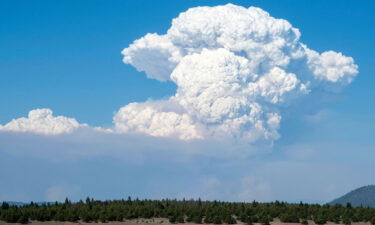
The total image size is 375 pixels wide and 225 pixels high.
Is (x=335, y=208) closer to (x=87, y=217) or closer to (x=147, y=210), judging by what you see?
(x=147, y=210)

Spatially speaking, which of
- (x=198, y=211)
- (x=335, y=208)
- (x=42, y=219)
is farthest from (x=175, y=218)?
(x=335, y=208)

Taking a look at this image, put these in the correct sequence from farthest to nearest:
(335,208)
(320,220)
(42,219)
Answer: (335,208) < (320,220) < (42,219)

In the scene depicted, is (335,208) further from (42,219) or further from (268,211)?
(42,219)

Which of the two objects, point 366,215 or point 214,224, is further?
point 366,215

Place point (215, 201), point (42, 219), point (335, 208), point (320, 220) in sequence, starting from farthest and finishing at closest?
point (215, 201), point (335, 208), point (320, 220), point (42, 219)

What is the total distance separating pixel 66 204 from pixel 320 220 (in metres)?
72.8

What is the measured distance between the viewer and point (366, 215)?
16850 centimetres

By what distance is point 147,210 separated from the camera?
6540 inches

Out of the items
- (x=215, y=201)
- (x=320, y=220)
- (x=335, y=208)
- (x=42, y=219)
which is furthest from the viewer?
(x=215, y=201)

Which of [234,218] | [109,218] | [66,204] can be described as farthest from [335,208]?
[66,204]

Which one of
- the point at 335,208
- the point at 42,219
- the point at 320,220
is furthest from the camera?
the point at 335,208

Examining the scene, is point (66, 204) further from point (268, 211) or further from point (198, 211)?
point (268, 211)

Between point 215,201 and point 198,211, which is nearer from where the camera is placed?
point 198,211

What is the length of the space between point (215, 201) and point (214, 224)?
35.7 meters
